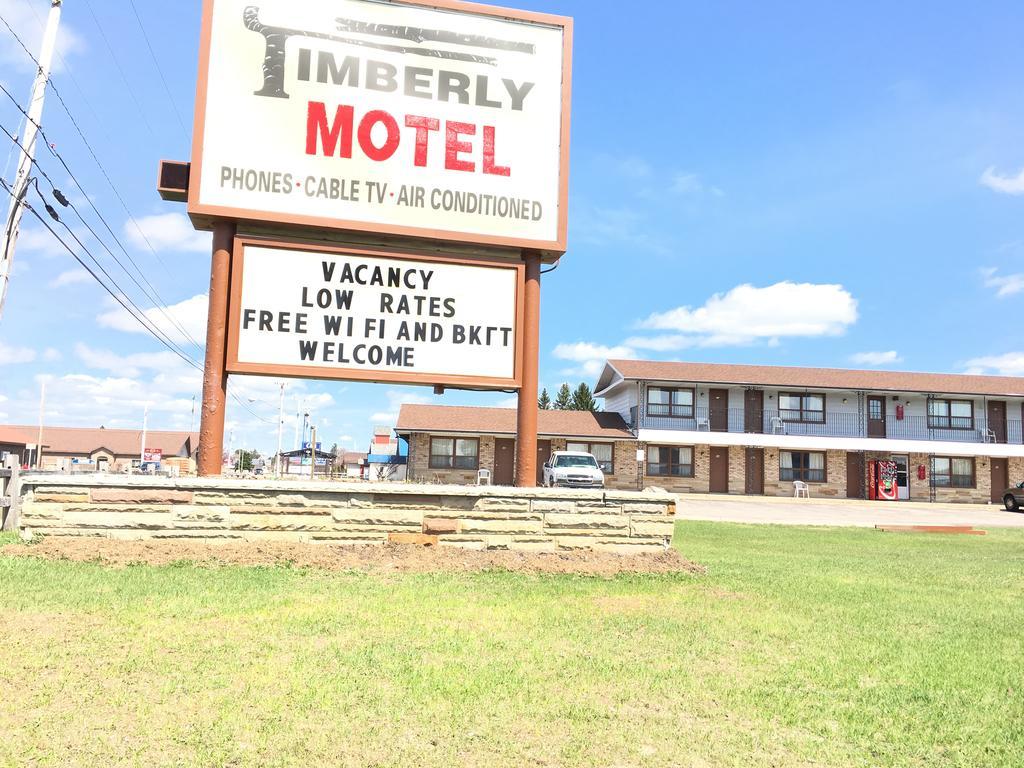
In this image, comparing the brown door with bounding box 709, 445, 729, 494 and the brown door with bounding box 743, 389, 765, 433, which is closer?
the brown door with bounding box 709, 445, 729, 494

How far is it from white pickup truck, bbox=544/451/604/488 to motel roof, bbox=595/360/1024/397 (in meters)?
12.1

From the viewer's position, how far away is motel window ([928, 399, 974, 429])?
135 ft

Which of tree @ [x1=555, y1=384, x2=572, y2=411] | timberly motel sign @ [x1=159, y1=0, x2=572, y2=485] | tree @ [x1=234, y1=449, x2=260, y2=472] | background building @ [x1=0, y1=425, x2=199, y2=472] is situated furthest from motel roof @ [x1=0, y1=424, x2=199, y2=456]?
timberly motel sign @ [x1=159, y1=0, x2=572, y2=485]

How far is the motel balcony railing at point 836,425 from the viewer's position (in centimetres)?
4028

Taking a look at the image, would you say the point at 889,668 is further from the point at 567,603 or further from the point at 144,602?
the point at 144,602

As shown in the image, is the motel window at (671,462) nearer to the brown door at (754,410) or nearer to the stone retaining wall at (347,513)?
the brown door at (754,410)

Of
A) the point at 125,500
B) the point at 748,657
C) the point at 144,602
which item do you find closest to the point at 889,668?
the point at 748,657

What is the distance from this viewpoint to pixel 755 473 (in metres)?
39.9

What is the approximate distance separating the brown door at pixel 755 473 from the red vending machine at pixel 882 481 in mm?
5833

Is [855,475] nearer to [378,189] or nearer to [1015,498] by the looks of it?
[1015,498]

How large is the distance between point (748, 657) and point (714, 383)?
36163mm

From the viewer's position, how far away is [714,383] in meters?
39.6

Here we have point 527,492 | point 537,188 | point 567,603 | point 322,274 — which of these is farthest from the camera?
point 537,188

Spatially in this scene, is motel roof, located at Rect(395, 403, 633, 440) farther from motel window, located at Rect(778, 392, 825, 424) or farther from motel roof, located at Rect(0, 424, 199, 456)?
motel roof, located at Rect(0, 424, 199, 456)
